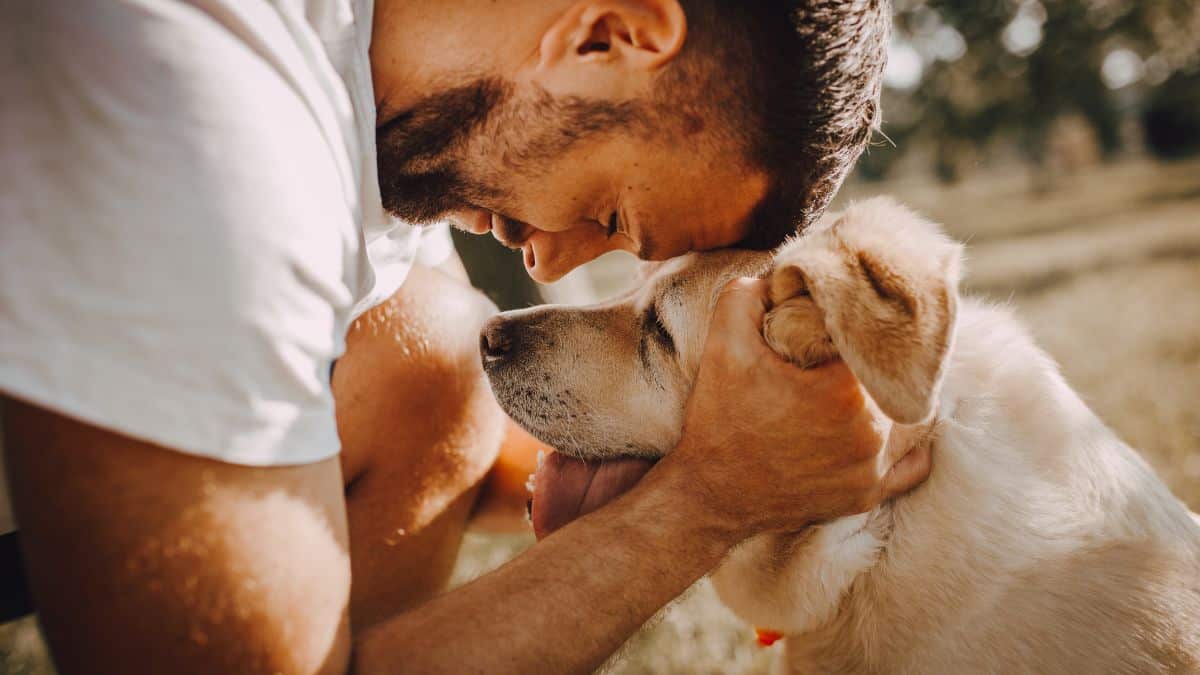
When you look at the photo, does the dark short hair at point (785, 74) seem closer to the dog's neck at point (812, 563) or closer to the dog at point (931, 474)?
the dog at point (931, 474)

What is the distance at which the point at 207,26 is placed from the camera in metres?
1.25

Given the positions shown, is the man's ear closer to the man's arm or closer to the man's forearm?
the man's arm

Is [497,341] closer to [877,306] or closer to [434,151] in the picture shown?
[434,151]

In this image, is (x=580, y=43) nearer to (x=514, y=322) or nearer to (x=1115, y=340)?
(x=514, y=322)

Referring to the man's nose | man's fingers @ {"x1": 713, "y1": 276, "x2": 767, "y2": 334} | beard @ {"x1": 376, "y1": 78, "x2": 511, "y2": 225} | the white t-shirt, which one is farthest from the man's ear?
the man's nose

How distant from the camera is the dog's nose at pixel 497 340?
2.40m

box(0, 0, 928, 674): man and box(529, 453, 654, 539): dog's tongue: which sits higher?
box(0, 0, 928, 674): man

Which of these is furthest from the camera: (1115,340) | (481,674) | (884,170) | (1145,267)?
(884,170)

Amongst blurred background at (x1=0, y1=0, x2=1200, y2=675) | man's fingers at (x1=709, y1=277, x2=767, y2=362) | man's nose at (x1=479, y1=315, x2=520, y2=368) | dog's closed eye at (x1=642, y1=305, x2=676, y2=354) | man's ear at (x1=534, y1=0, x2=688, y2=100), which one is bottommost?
blurred background at (x1=0, y1=0, x2=1200, y2=675)

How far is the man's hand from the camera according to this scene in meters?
1.82

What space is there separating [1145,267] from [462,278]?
1118cm

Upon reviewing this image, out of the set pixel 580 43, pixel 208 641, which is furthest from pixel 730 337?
pixel 208 641

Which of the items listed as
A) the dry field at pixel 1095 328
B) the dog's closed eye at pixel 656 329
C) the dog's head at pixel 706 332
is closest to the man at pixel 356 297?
the dog's head at pixel 706 332

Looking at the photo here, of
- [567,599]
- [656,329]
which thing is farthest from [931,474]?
[567,599]
